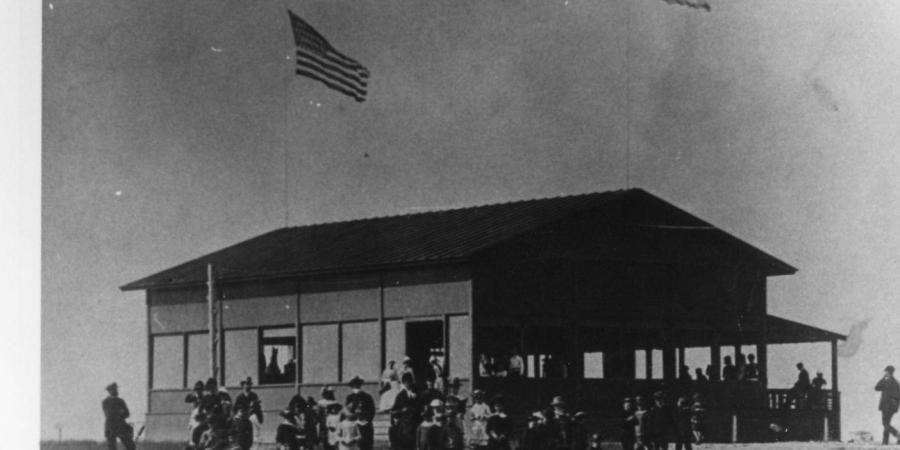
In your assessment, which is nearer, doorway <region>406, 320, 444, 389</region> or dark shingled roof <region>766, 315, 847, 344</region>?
doorway <region>406, 320, 444, 389</region>

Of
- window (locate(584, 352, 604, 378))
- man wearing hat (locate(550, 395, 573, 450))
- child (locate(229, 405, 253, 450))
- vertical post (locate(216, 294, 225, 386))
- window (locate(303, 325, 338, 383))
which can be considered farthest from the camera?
window (locate(584, 352, 604, 378))

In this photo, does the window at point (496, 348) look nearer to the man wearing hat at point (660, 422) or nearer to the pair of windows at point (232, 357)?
the man wearing hat at point (660, 422)

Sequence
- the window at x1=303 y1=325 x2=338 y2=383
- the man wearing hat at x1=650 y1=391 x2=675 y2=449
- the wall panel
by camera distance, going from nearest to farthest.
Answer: the man wearing hat at x1=650 y1=391 x2=675 y2=449 → the window at x1=303 y1=325 x2=338 y2=383 → the wall panel

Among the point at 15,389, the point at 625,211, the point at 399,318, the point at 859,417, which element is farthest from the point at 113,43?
the point at 859,417

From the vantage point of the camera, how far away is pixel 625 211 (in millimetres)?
41375

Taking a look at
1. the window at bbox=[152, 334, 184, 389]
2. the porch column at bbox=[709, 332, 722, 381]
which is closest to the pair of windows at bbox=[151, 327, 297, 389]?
the window at bbox=[152, 334, 184, 389]

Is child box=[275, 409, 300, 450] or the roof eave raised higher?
the roof eave

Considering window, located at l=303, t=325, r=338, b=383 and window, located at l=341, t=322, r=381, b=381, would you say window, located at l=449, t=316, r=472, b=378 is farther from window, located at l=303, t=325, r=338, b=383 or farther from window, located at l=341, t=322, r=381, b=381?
window, located at l=303, t=325, r=338, b=383

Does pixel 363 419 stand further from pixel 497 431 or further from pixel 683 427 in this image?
pixel 683 427

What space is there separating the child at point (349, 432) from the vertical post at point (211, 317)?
10227 mm

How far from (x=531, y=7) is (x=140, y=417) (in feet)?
54.2

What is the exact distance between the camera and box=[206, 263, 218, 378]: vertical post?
4269 centimetres

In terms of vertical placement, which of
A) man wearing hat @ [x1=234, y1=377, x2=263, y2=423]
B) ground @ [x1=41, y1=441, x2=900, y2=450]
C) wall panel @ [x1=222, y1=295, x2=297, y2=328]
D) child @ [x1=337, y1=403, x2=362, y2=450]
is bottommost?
ground @ [x1=41, y1=441, x2=900, y2=450]

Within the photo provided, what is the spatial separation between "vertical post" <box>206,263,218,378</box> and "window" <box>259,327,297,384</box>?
3.86 ft
